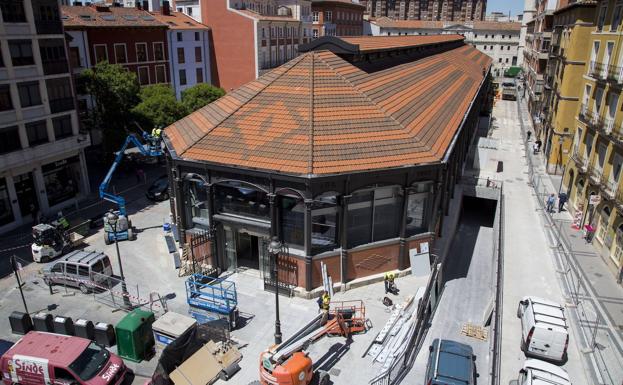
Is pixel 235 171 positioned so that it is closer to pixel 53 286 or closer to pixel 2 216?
pixel 53 286

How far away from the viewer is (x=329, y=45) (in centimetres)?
3188

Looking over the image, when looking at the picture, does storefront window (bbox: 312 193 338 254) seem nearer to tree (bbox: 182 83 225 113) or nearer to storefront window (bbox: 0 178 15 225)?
storefront window (bbox: 0 178 15 225)

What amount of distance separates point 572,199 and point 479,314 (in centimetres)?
1904

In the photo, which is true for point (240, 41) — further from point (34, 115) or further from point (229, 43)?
point (34, 115)

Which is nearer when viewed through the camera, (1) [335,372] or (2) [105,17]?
(1) [335,372]

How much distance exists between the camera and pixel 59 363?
18.2 meters

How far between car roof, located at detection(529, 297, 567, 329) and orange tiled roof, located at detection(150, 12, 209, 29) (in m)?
57.3

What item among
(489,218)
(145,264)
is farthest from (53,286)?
(489,218)

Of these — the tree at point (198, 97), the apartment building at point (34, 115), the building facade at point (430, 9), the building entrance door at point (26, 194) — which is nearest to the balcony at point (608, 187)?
the tree at point (198, 97)

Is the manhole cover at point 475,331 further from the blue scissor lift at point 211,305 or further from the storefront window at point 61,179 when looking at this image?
the storefront window at point 61,179

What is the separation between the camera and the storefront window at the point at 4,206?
109ft

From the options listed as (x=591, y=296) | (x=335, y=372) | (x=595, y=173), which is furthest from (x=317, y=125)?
(x=595, y=173)

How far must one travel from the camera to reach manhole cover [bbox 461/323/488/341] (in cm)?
2288

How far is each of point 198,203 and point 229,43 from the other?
48.4 meters
